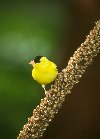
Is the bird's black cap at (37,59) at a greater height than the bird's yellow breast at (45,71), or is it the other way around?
the bird's black cap at (37,59)

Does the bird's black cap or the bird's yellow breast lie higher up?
the bird's black cap

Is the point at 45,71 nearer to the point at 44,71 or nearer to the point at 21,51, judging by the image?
the point at 44,71

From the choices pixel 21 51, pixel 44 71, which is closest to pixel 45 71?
pixel 44 71

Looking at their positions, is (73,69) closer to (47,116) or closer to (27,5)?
(47,116)

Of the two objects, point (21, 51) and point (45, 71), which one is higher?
point (21, 51)

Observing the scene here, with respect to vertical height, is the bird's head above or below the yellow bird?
above
